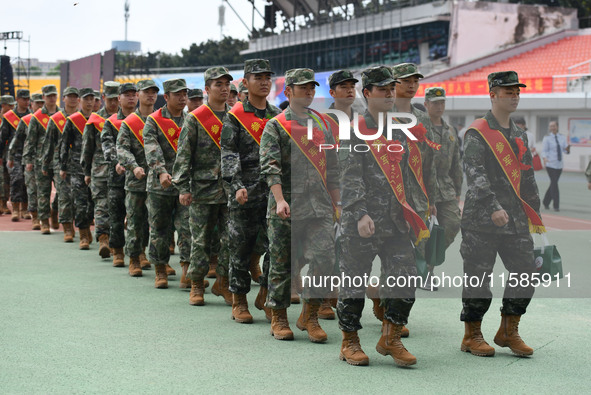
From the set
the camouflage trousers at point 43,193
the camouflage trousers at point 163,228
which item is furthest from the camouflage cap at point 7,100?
the camouflage trousers at point 163,228

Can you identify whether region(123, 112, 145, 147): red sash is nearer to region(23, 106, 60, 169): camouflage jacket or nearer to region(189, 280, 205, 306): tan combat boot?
region(189, 280, 205, 306): tan combat boot

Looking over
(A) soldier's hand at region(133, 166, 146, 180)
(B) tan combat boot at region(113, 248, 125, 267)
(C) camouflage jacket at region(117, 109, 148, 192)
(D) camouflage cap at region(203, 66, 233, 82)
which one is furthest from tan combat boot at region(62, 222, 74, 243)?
(D) camouflage cap at region(203, 66, 233, 82)

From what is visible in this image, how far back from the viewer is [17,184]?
564 inches

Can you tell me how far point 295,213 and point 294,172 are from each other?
33 cm

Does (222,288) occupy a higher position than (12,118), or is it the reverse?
(12,118)

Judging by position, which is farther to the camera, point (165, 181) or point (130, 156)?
point (130, 156)

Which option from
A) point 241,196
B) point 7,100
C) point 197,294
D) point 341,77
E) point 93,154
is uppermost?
point 7,100

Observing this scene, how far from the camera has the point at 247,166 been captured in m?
6.85

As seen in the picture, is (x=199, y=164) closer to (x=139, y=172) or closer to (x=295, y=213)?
(x=139, y=172)

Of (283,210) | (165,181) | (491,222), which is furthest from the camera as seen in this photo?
(165,181)

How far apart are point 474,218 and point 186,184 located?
9.59 ft

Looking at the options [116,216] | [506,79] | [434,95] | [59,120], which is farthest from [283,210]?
[59,120]

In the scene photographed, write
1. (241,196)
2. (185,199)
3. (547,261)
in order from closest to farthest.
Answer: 1. (547,261)
2. (241,196)
3. (185,199)

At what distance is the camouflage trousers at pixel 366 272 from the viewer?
5.50 meters
